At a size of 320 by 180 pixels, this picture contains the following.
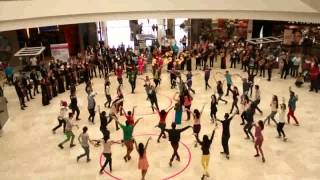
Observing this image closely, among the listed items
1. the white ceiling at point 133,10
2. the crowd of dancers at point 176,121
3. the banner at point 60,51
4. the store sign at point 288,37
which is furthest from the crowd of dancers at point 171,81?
the white ceiling at point 133,10

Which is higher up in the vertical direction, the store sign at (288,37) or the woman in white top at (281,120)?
the store sign at (288,37)

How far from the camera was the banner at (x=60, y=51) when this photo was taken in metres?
20.9

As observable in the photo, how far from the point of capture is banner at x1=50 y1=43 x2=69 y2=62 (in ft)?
68.5

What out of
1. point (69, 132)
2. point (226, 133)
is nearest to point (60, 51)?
point (69, 132)

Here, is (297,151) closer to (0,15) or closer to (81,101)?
(81,101)

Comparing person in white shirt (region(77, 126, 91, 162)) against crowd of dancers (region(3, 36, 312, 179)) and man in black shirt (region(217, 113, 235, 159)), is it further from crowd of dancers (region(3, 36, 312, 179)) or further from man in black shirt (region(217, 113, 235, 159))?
man in black shirt (region(217, 113, 235, 159))

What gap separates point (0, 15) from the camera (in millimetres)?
17531

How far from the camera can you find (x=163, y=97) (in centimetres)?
1697

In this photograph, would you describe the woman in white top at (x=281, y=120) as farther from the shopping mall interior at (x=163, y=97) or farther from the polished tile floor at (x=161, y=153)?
the polished tile floor at (x=161, y=153)

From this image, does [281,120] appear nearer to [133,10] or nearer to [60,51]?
[133,10]

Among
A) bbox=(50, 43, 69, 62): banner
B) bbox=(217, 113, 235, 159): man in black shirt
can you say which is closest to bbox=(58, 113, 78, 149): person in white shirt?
bbox=(217, 113, 235, 159): man in black shirt

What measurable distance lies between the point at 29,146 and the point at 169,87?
7.68 metres

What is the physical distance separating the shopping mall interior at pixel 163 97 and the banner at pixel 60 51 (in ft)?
0.19

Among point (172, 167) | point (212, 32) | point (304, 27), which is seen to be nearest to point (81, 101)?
point (172, 167)
